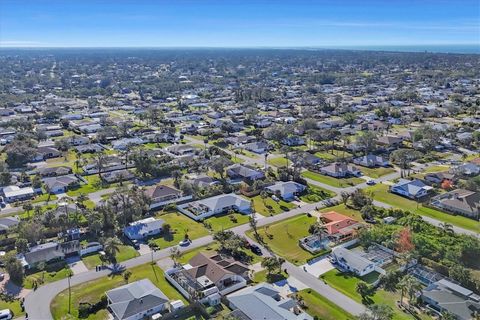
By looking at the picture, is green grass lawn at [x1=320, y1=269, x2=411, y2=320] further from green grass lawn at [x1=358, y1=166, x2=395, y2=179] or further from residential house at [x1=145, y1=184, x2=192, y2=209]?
green grass lawn at [x1=358, y1=166, x2=395, y2=179]

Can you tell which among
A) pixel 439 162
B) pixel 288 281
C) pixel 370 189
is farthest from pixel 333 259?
pixel 439 162

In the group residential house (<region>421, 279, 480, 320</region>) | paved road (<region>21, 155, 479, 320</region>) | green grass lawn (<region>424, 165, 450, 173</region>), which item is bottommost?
paved road (<region>21, 155, 479, 320</region>)

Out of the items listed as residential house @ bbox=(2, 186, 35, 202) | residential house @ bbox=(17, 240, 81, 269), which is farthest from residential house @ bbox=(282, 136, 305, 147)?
residential house @ bbox=(17, 240, 81, 269)

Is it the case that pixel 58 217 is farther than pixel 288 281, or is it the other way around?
pixel 58 217

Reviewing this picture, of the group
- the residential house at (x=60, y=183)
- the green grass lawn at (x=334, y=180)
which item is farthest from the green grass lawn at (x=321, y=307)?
the residential house at (x=60, y=183)

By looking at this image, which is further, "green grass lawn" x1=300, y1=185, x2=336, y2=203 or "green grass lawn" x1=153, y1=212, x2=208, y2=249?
"green grass lawn" x1=300, y1=185, x2=336, y2=203

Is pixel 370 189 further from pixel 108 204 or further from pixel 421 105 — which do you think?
pixel 421 105

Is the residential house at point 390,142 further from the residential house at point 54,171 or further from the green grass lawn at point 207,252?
the residential house at point 54,171

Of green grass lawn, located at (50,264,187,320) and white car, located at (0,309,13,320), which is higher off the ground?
white car, located at (0,309,13,320)
